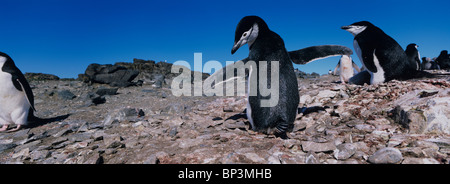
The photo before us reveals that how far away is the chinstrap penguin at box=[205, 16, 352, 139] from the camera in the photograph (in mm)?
2539

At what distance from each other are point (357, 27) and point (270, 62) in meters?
3.83

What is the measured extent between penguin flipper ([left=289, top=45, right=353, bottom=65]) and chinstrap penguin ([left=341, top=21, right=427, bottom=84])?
2.10 m

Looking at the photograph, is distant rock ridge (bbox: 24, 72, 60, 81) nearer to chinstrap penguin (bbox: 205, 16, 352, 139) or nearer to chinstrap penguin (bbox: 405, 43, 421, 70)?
chinstrap penguin (bbox: 205, 16, 352, 139)

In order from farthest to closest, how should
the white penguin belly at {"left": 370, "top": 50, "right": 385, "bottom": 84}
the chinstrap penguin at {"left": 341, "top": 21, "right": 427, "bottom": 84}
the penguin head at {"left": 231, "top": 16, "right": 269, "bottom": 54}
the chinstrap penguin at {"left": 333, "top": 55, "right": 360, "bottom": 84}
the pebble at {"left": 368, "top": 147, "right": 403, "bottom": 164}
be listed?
the chinstrap penguin at {"left": 333, "top": 55, "right": 360, "bottom": 84}
the white penguin belly at {"left": 370, "top": 50, "right": 385, "bottom": 84}
the chinstrap penguin at {"left": 341, "top": 21, "right": 427, "bottom": 84}
the penguin head at {"left": 231, "top": 16, "right": 269, "bottom": 54}
the pebble at {"left": 368, "top": 147, "right": 403, "bottom": 164}

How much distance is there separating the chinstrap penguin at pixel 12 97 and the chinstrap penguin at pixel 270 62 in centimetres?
375

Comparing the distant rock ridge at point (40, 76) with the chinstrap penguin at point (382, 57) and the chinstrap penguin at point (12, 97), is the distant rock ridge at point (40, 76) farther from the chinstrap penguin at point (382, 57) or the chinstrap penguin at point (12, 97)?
the chinstrap penguin at point (382, 57)

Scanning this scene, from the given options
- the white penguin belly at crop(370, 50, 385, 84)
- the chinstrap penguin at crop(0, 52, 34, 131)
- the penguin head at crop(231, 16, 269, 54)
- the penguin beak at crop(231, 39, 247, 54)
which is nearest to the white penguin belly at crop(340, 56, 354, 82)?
the white penguin belly at crop(370, 50, 385, 84)

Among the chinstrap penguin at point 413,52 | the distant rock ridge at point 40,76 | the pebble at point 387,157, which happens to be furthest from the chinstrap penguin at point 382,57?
the distant rock ridge at point 40,76

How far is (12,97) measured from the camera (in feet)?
13.4

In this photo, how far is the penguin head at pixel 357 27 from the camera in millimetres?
5227

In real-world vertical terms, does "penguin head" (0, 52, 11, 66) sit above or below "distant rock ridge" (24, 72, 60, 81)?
below

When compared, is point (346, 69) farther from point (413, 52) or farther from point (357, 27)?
point (413, 52)
